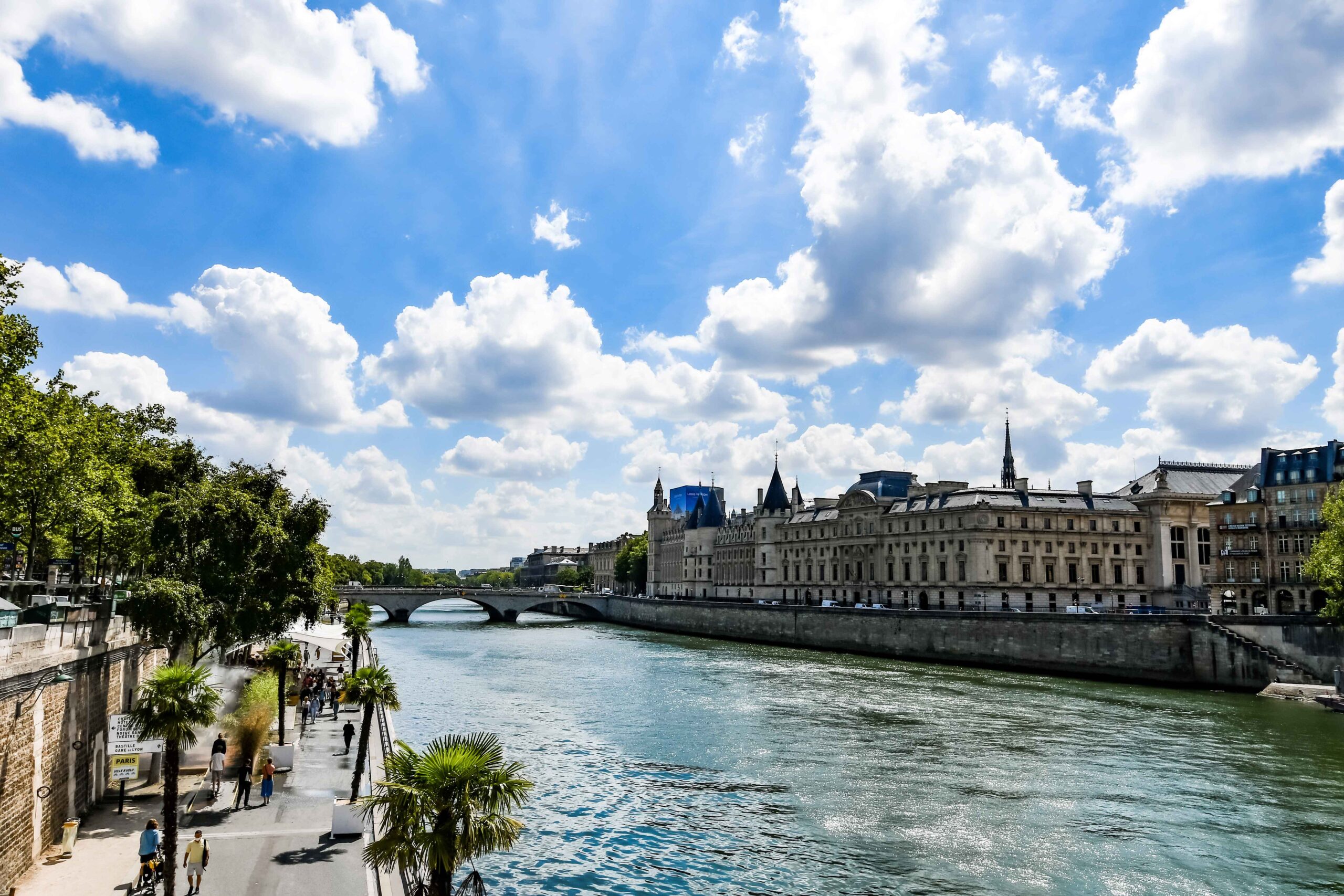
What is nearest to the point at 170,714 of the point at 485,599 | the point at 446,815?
the point at 446,815

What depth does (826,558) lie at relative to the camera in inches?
4488

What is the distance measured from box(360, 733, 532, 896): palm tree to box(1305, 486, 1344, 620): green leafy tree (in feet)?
188

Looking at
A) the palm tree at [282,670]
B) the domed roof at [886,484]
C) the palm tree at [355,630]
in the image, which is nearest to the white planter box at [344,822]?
the palm tree at [282,670]

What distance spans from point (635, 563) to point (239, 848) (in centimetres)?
16550

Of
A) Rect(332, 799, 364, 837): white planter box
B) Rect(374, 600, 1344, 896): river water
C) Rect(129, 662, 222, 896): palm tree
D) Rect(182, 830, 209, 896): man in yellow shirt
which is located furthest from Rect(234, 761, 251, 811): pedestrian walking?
Rect(374, 600, 1344, 896): river water

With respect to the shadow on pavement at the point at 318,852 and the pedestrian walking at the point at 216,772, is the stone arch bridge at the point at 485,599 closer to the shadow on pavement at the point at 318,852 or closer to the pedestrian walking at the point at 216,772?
the pedestrian walking at the point at 216,772

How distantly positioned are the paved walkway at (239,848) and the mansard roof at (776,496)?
363 feet

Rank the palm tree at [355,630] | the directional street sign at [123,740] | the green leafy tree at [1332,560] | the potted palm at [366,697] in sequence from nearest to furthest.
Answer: the directional street sign at [123,740], the potted palm at [366,697], the palm tree at [355,630], the green leafy tree at [1332,560]

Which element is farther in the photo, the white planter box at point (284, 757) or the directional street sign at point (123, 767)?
the white planter box at point (284, 757)

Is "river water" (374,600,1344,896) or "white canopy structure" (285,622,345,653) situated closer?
"river water" (374,600,1344,896)

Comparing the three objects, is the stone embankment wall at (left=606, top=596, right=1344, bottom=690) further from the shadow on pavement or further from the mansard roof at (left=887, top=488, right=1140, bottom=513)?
the shadow on pavement

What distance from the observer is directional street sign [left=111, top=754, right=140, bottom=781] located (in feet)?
72.0

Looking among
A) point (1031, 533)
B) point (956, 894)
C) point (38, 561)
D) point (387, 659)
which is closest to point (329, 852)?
point (956, 894)

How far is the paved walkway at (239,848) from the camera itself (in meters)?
18.1
